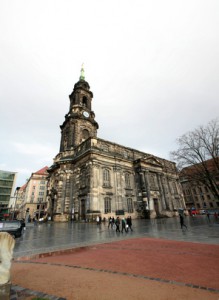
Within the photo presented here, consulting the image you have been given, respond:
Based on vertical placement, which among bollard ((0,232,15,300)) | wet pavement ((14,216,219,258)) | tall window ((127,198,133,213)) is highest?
tall window ((127,198,133,213))

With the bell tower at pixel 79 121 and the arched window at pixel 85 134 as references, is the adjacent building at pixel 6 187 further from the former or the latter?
the arched window at pixel 85 134

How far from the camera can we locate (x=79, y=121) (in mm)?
34312

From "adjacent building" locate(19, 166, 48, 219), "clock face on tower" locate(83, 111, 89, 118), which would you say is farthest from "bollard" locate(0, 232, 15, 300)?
"adjacent building" locate(19, 166, 48, 219)

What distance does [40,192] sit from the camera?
59656 mm

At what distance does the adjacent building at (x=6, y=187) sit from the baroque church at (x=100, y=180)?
4611cm

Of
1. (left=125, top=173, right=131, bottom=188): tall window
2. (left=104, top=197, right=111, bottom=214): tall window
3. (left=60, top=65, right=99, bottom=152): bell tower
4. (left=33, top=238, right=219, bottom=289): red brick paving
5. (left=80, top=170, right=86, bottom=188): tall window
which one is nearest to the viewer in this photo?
(left=33, top=238, right=219, bottom=289): red brick paving

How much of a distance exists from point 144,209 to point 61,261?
24.3 meters

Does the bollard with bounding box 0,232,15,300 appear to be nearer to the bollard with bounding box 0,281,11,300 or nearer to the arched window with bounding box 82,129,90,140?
the bollard with bounding box 0,281,11,300

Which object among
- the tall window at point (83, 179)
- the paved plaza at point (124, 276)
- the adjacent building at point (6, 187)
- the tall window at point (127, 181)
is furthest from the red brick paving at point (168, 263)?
the adjacent building at point (6, 187)

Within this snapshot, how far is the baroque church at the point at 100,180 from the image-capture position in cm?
2480

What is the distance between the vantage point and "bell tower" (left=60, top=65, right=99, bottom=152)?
110 feet

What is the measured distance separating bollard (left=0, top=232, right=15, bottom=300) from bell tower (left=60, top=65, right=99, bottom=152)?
97.7ft

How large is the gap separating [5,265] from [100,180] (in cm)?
2276

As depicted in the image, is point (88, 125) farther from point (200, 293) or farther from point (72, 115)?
point (200, 293)
